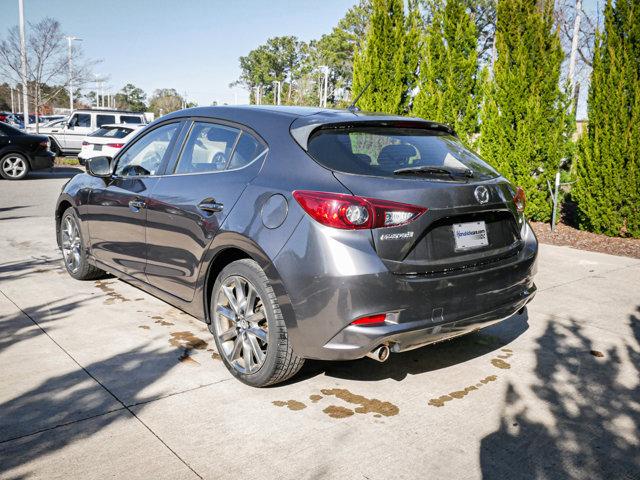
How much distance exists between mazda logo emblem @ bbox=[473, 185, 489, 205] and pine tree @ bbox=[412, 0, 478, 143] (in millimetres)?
7974

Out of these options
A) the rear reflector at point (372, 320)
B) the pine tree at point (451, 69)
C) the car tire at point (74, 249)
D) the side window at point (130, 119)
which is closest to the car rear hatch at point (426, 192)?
the rear reflector at point (372, 320)

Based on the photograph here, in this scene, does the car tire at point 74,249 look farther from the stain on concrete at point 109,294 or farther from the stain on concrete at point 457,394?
the stain on concrete at point 457,394

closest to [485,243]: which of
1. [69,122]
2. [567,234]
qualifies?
[567,234]

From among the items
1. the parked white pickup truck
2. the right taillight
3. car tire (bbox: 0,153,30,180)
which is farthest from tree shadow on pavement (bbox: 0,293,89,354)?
the parked white pickup truck

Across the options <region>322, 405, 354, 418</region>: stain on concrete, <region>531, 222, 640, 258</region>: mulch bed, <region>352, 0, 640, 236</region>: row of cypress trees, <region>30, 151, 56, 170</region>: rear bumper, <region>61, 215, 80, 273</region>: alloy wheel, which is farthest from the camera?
<region>30, 151, 56, 170</region>: rear bumper

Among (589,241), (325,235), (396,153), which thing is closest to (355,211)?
(325,235)

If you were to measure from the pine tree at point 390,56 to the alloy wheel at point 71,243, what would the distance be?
7.43 meters

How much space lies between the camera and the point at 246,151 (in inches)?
141

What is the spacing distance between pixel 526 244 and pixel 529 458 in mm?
1434

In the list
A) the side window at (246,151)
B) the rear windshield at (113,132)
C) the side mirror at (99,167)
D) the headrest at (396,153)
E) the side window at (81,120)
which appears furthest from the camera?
the side window at (81,120)

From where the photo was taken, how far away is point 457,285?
312 cm

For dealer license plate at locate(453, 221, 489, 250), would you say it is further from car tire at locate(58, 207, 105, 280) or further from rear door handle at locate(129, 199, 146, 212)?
car tire at locate(58, 207, 105, 280)

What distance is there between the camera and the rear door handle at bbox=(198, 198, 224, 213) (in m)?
3.49

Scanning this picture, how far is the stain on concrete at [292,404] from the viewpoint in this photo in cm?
320
